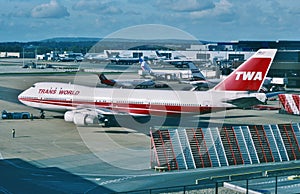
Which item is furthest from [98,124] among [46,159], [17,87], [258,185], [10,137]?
[17,87]

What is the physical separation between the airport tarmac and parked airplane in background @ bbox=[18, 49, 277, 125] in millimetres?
1943

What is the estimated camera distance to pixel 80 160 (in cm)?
4291

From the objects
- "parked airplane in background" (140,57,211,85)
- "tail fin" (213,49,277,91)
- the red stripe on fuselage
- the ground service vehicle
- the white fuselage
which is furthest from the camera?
"parked airplane in background" (140,57,211,85)

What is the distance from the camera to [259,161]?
42969 millimetres

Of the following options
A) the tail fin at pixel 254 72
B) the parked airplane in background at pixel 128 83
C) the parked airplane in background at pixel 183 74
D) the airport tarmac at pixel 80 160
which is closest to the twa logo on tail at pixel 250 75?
the tail fin at pixel 254 72

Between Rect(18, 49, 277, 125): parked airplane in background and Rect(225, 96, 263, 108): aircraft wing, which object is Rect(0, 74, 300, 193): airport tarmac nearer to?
Rect(18, 49, 277, 125): parked airplane in background

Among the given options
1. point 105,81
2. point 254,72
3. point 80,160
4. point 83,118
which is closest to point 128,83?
point 105,81

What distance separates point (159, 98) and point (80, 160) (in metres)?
16.6

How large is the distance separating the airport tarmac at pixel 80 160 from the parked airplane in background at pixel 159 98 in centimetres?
194

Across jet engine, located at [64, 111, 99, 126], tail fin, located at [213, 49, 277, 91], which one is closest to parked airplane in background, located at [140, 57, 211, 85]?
tail fin, located at [213, 49, 277, 91]

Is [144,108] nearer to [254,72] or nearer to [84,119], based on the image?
[84,119]

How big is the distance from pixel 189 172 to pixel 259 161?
6.89m

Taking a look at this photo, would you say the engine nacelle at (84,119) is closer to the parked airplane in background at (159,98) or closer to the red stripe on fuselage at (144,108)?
the parked airplane in background at (159,98)

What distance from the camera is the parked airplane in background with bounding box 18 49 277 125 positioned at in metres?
54.0
